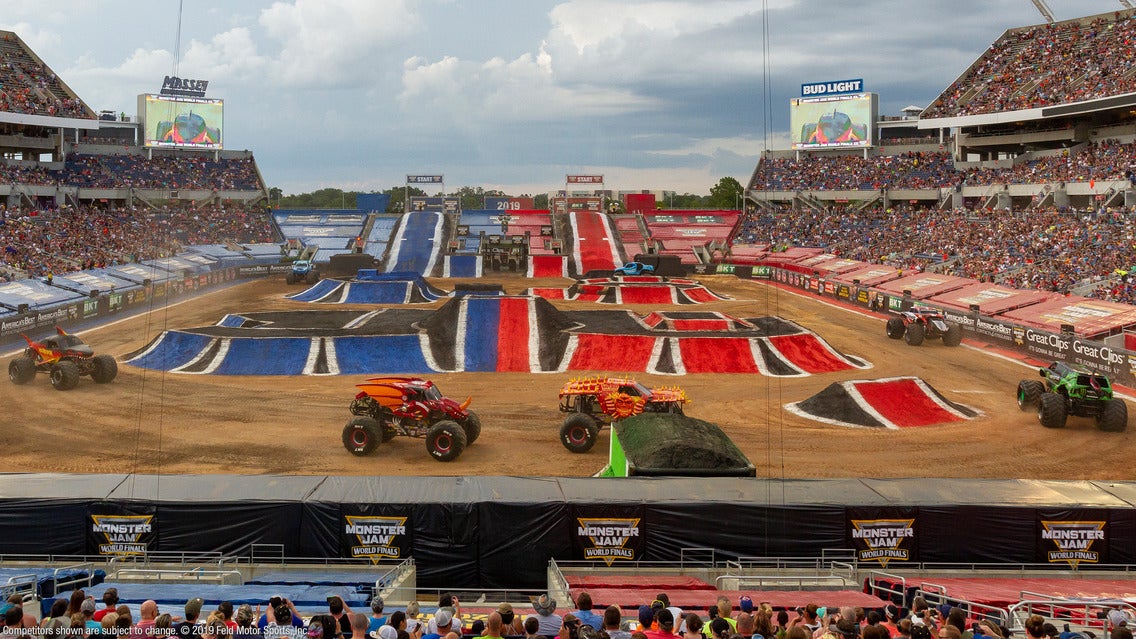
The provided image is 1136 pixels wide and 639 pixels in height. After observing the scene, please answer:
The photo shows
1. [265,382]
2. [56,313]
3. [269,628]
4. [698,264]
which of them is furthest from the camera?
[698,264]

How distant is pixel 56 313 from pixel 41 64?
4450 centimetres

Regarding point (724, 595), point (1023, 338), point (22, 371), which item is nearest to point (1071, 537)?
point (724, 595)

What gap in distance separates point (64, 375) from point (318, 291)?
87.4 ft

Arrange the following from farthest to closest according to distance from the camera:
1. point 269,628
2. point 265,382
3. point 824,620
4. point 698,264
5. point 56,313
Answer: point 698,264 → point 56,313 → point 265,382 → point 824,620 → point 269,628

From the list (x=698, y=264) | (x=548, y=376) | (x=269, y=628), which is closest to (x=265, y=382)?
(x=548, y=376)

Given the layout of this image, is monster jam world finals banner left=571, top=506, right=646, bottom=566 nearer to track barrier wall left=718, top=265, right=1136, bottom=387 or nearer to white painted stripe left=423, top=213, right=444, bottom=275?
track barrier wall left=718, top=265, right=1136, bottom=387

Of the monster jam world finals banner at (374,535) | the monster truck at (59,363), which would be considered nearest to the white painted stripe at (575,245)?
the monster truck at (59,363)

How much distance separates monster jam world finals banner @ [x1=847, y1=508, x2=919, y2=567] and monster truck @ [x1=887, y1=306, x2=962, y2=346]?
23.6m

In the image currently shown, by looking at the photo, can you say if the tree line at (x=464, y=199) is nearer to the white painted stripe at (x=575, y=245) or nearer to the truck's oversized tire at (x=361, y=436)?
the white painted stripe at (x=575, y=245)

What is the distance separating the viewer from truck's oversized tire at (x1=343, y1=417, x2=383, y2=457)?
2028 centimetres

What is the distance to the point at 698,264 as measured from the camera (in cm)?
7069

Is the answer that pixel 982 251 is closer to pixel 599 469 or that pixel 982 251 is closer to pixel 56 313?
pixel 599 469

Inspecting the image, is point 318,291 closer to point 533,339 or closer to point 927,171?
point 533,339

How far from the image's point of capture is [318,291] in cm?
5244
